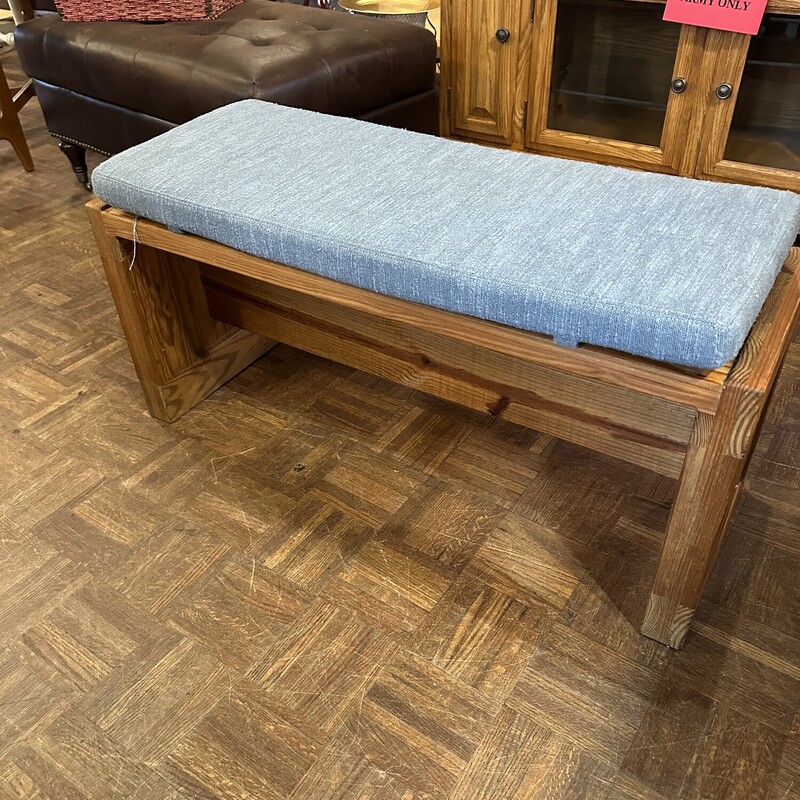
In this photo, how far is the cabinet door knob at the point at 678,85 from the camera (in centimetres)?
149

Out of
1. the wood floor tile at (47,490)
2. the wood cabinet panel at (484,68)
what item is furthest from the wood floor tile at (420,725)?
the wood cabinet panel at (484,68)

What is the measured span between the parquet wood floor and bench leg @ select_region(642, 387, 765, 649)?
0.05m

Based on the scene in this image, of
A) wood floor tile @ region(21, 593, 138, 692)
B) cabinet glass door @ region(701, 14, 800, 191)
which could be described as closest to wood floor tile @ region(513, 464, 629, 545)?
wood floor tile @ region(21, 593, 138, 692)

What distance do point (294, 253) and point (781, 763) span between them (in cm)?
75

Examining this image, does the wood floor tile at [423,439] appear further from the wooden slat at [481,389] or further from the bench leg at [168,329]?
the bench leg at [168,329]

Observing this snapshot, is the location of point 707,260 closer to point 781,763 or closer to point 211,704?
point 781,763

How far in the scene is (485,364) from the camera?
91cm

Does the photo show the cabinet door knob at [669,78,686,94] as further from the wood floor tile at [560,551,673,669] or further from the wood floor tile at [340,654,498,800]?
the wood floor tile at [340,654,498,800]

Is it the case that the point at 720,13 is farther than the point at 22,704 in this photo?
Yes

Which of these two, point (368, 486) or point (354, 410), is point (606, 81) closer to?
point (354, 410)

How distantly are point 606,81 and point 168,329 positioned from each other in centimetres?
117

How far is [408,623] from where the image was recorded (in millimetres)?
902

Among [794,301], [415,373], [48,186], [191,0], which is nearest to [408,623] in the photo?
[415,373]

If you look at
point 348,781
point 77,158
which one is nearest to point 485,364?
point 348,781
